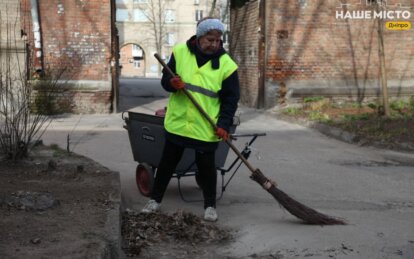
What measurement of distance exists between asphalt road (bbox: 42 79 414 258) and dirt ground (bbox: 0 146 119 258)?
700 millimetres

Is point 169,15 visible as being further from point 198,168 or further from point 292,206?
point 292,206

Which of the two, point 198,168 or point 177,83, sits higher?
point 177,83

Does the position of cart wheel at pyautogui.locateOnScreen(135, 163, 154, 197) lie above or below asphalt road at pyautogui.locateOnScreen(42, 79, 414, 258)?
above

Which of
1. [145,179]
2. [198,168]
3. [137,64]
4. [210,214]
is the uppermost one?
[198,168]

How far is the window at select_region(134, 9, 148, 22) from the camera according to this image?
69625mm

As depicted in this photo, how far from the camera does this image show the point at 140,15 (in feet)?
230

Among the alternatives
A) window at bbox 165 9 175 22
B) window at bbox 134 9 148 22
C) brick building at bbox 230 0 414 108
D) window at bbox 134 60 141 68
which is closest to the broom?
brick building at bbox 230 0 414 108

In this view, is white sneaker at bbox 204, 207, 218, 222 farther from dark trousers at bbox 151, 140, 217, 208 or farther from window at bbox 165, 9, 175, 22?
window at bbox 165, 9, 175, 22

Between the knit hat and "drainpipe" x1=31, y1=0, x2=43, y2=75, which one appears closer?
the knit hat

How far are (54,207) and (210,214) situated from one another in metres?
1.56

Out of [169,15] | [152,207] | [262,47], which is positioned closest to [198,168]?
[152,207]

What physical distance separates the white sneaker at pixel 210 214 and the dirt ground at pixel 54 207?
0.94m

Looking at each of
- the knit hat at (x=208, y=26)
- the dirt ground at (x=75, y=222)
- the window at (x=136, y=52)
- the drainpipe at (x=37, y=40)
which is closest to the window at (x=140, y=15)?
the window at (x=136, y=52)

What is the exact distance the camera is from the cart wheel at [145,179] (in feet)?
21.6
